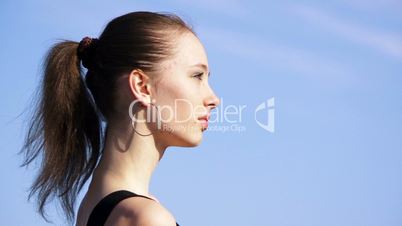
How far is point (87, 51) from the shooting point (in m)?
4.58

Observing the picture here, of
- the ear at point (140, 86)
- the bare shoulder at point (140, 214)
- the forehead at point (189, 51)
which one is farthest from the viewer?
the forehead at point (189, 51)

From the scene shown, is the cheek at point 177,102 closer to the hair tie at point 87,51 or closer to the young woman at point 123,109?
the young woman at point 123,109

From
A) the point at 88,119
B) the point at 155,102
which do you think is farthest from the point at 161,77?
the point at 88,119

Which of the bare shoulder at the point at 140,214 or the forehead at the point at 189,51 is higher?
the forehead at the point at 189,51

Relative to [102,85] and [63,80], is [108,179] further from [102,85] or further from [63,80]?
[63,80]

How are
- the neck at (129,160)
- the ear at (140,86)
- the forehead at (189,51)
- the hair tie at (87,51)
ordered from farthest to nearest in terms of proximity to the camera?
1. the hair tie at (87,51)
2. the forehead at (189,51)
3. the ear at (140,86)
4. the neck at (129,160)

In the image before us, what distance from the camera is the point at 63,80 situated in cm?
465

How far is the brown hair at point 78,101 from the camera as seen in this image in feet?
14.1

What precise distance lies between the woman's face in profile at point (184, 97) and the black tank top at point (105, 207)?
0.46 m

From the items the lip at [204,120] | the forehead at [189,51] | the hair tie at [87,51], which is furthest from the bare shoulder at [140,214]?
the hair tie at [87,51]

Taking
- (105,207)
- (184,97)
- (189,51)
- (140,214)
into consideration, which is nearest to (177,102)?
(184,97)

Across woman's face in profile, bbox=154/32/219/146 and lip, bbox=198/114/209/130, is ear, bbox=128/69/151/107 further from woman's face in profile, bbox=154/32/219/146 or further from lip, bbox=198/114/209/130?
lip, bbox=198/114/209/130

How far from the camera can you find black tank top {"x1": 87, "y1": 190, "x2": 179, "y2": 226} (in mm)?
3734

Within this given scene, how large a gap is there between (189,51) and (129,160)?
722 mm
